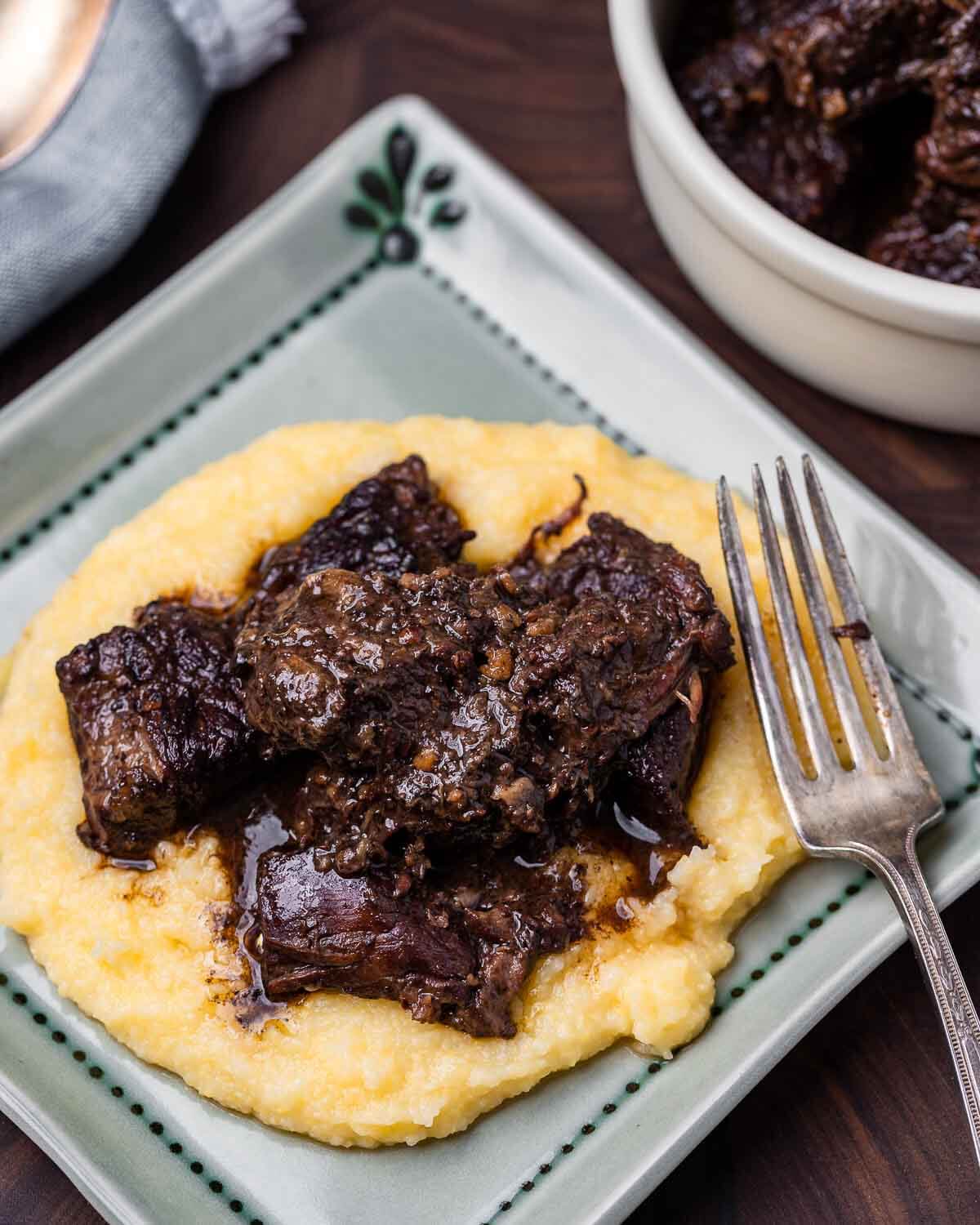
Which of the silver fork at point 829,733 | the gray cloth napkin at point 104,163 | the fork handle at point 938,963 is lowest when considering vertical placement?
the fork handle at point 938,963

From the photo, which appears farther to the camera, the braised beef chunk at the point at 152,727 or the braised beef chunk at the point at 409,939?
the braised beef chunk at the point at 152,727

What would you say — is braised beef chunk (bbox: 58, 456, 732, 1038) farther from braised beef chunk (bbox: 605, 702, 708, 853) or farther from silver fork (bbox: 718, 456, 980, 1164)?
silver fork (bbox: 718, 456, 980, 1164)

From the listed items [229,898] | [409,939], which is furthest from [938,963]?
[229,898]

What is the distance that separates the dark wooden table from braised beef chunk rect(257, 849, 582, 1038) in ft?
3.08

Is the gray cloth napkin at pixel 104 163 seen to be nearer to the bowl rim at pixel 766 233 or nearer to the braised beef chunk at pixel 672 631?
the bowl rim at pixel 766 233

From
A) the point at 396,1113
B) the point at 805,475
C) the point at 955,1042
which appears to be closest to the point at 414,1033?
the point at 396,1113

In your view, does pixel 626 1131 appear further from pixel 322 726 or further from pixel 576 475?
pixel 576 475

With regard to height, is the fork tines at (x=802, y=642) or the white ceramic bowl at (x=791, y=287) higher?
the white ceramic bowl at (x=791, y=287)

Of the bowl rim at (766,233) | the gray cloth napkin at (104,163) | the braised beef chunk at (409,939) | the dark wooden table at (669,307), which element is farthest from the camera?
the gray cloth napkin at (104,163)

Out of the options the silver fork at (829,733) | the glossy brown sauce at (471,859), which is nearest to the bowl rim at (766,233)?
the silver fork at (829,733)

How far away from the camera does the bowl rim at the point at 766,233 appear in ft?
14.6

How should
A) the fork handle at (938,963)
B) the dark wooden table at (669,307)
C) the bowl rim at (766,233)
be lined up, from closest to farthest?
the fork handle at (938,963) < the dark wooden table at (669,307) < the bowl rim at (766,233)

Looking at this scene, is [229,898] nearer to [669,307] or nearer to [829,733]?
[829,733]

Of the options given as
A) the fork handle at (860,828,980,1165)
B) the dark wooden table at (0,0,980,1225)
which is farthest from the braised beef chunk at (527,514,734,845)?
the dark wooden table at (0,0,980,1225)
